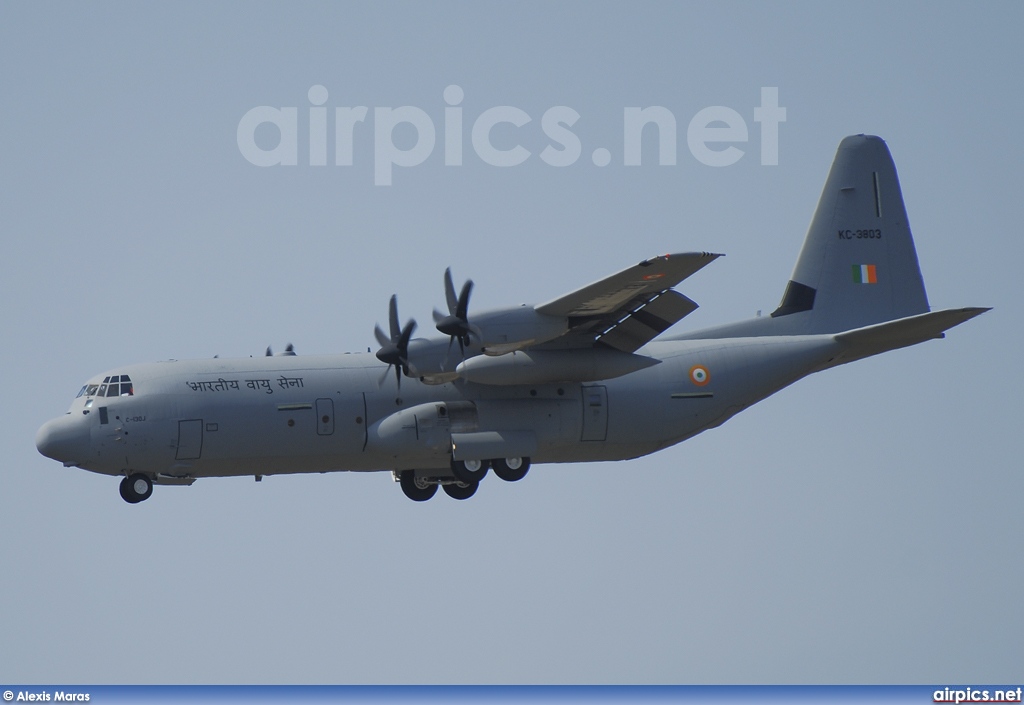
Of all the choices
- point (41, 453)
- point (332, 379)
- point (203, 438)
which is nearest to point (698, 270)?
point (332, 379)

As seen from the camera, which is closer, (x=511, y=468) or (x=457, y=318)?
(x=457, y=318)

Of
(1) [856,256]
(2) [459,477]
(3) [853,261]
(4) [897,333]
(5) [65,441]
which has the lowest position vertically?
(2) [459,477]

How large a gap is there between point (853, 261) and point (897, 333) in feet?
10.3

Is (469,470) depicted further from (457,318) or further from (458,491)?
(457,318)

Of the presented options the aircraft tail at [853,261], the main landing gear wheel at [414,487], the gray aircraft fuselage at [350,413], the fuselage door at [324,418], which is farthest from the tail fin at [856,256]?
the fuselage door at [324,418]

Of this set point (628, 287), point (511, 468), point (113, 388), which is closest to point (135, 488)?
point (113, 388)

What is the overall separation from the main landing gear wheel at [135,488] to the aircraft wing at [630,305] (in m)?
9.03

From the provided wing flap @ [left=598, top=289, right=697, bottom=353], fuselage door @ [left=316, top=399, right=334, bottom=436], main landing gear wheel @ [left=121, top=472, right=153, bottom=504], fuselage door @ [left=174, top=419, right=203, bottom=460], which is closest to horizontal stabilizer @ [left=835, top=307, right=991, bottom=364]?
wing flap @ [left=598, top=289, right=697, bottom=353]

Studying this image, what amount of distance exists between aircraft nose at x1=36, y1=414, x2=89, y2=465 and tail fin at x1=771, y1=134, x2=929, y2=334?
15.7m

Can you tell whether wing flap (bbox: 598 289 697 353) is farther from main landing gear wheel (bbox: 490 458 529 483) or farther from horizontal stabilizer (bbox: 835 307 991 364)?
horizontal stabilizer (bbox: 835 307 991 364)

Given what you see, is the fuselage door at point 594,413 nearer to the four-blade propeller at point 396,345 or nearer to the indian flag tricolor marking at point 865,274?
the four-blade propeller at point 396,345

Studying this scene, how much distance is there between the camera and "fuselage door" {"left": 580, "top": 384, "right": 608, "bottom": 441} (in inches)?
1211

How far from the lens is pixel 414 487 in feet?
107

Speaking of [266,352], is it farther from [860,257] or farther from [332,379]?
[860,257]
